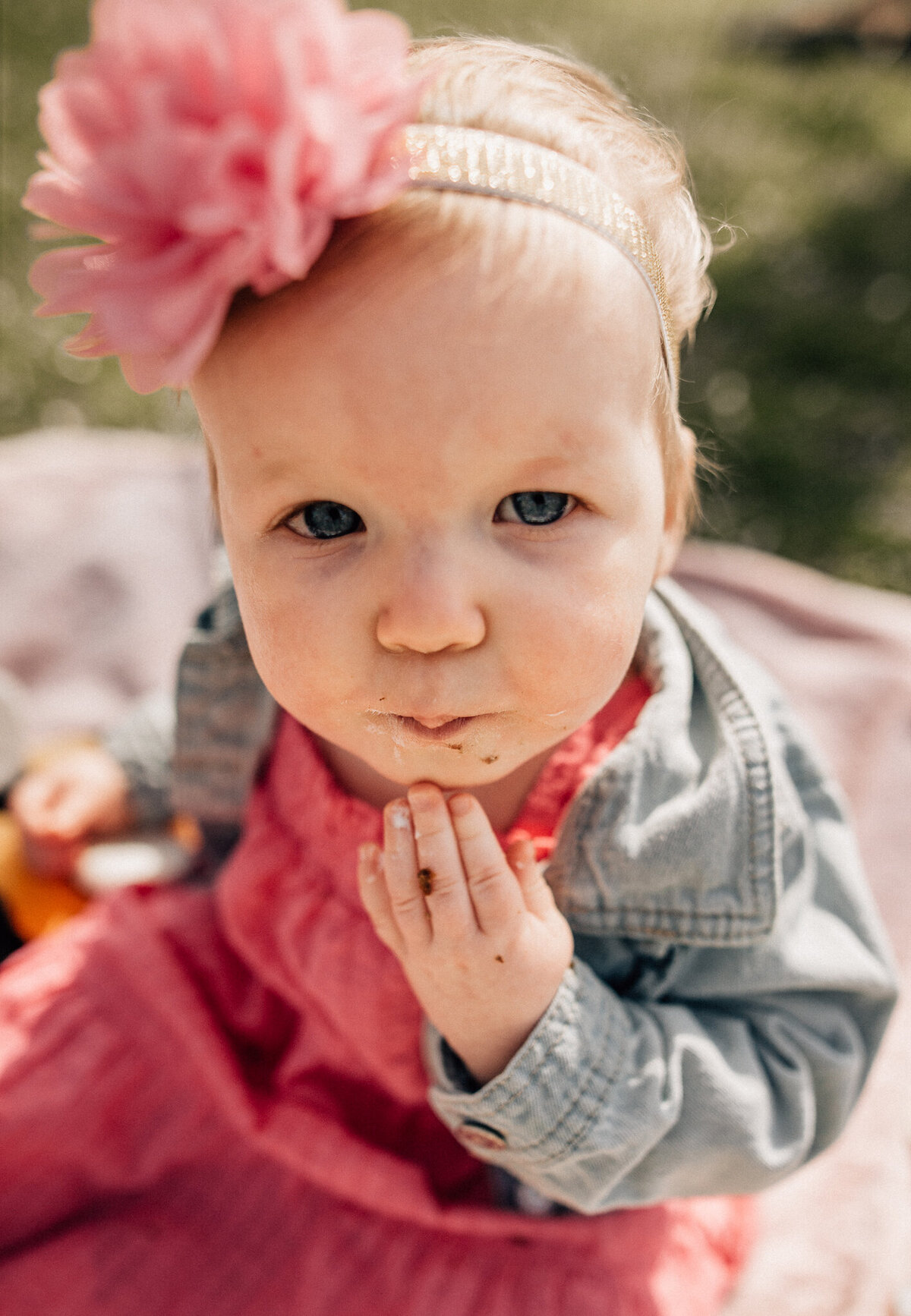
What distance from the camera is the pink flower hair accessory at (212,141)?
0.60m

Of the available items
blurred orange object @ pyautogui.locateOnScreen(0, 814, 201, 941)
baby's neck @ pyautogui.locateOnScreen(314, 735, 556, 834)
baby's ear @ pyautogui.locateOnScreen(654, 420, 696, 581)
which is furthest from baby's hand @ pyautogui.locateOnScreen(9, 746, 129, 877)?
baby's ear @ pyautogui.locateOnScreen(654, 420, 696, 581)

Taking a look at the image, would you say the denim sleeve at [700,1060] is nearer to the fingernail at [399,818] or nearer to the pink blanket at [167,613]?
the fingernail at [399,818]

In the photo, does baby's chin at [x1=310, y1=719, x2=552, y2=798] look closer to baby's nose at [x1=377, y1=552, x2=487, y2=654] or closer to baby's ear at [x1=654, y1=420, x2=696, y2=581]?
baby's nose at [x1=377, y1=552, x2=487, y2=654]

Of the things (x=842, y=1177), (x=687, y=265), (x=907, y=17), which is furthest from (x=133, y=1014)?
(x=907, y=17)

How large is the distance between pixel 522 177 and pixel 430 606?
0.34 metres

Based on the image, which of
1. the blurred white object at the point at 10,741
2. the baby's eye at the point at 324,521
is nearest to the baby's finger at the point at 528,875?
the baby's eye at the point at 324,521

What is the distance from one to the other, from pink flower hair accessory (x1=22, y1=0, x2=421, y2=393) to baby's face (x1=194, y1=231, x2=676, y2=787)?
0.35 ft

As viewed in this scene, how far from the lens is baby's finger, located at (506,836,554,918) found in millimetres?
986

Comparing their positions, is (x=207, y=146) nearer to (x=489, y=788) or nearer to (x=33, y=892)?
(x=489, y=788)

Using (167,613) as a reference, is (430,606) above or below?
above

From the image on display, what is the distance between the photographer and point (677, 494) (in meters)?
1.08

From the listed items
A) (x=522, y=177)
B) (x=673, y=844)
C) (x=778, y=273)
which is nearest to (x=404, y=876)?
(x=673, y=844)

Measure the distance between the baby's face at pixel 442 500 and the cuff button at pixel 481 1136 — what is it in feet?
1.24

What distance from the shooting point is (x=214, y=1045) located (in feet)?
4.42
